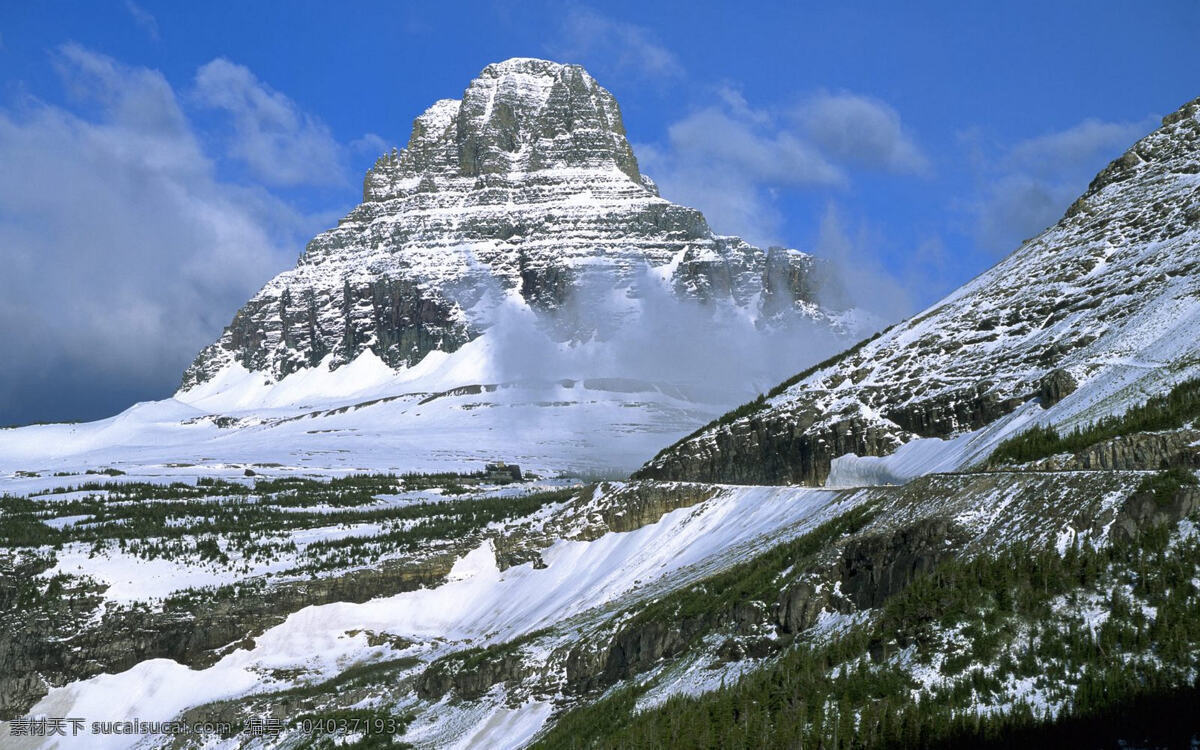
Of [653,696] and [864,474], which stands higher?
[864,474]

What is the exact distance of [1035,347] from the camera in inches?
1625

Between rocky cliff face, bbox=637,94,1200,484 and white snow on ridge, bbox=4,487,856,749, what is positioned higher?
rocky cliff face, bbox=637,94,1200,484

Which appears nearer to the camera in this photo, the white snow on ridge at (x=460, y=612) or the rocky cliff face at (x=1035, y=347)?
the rocky cliff face at (x=1035, y=347)

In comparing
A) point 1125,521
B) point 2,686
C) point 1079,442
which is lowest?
point 2,686

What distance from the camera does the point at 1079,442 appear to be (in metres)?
25.8

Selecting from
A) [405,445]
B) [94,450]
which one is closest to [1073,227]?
[405,445]

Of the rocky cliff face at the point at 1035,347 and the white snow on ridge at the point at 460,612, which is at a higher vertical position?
the rocky cliff face at the point at 1035,347

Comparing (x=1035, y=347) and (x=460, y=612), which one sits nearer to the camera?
(x=1035, y=347)

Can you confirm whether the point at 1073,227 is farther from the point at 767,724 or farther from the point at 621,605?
the point at 767,724

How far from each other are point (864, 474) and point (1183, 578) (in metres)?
26.7

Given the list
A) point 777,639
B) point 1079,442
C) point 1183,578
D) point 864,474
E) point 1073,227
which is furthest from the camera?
point 1073,227

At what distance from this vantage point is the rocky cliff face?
3500cm

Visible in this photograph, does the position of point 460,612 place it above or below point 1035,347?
below

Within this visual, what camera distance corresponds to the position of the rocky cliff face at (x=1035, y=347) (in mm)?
35000
